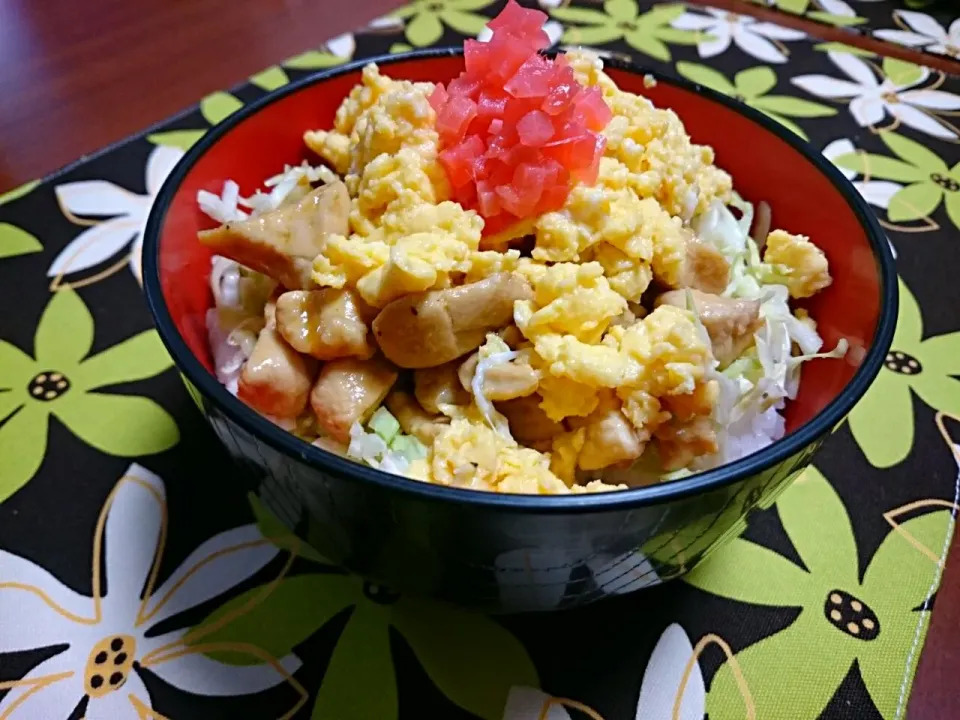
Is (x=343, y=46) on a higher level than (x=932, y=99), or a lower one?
higher

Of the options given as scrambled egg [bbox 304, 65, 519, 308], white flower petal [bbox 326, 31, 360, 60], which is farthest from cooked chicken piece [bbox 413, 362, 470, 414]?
white flower petal [bbox 326, 31, 360, 60]

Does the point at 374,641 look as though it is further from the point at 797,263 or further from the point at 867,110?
the point at 867,110

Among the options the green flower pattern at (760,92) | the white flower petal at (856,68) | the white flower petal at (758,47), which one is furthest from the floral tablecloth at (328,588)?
the white flower petal at (758,47)

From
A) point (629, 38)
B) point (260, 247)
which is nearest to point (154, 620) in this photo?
point (260, 247)

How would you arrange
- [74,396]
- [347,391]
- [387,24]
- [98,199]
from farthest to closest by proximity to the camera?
1. [387,24]
2. [98,199]
3. [74,396]
4. [347,391]

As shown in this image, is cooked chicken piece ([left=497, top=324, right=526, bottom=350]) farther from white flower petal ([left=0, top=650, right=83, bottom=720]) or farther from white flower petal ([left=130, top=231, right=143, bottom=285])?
white flower petal ([left=130, top=231, right=143, bottom=285])

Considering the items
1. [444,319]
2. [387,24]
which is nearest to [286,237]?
[444,319]
